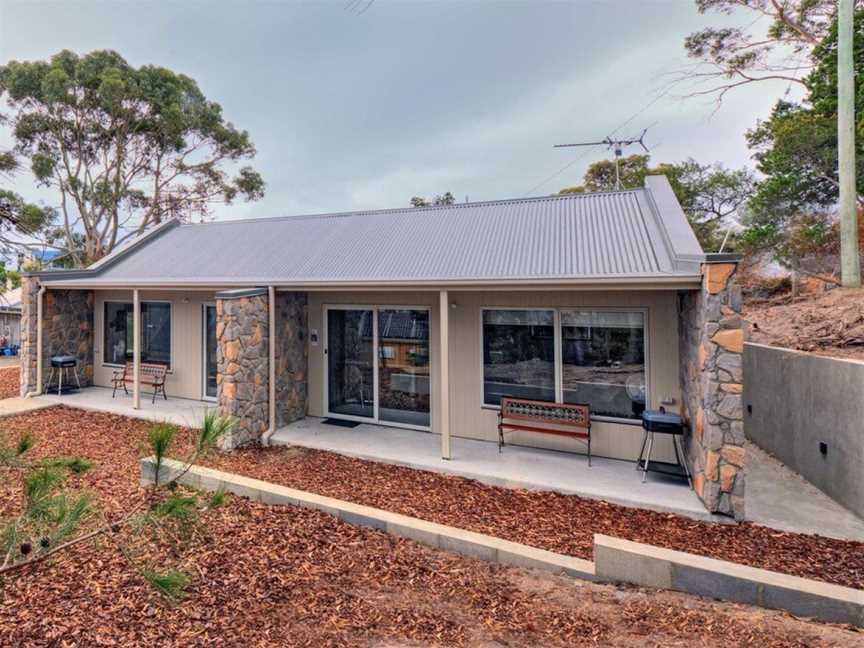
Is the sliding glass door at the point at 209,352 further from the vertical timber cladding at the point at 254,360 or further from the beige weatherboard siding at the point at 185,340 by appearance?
the vertical timber cladding at the point at 254,360

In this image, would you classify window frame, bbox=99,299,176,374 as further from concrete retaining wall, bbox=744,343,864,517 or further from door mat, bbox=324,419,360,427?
concrete retaining wall, bbox=744,343,864,517

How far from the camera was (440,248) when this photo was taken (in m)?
7.46

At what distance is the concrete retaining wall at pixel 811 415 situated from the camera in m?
4.56

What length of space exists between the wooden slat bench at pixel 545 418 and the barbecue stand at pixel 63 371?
29.6ft

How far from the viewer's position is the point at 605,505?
15.4 ft

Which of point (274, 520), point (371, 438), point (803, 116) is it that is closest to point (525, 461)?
point (371, 438)

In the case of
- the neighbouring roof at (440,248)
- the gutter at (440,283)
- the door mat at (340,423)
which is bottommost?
the door mat at (340,423)

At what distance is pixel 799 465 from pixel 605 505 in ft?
9.87

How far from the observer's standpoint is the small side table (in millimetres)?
4984

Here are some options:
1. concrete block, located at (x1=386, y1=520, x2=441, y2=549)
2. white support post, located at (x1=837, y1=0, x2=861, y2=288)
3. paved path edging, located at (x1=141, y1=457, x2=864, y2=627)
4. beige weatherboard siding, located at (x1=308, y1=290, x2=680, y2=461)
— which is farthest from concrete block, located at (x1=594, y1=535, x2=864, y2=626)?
white support post, located at (x1=837, y1=0, x2=861, y2=288)

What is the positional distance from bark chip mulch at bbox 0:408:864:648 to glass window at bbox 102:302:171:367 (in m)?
6.61

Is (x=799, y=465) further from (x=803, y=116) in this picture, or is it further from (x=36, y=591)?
(x=803, y=116)

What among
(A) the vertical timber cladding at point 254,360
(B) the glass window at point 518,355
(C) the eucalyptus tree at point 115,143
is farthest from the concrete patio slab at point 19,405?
(B) the glass window at point 518,355

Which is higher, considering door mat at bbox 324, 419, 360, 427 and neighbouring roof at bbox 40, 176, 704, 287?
neighbouring roof at bbox 40, 176, 704, 287
